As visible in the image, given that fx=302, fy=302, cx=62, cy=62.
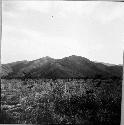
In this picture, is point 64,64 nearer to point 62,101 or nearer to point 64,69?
point 64,69

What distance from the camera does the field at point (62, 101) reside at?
15.6ft

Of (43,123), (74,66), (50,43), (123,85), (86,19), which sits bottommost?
(43,123)

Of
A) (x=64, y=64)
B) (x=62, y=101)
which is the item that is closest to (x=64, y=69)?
(x=64, y=64)

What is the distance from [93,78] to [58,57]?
650 millimetres

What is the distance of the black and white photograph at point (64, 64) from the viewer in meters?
4.74

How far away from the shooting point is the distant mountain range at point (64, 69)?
4.78 m

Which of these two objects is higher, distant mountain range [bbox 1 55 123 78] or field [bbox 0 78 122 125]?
distant mountain range [bbox 1 55 123 78]

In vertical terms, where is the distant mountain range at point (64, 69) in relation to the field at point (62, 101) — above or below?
above

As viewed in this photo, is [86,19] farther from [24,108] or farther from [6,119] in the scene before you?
[6,119]

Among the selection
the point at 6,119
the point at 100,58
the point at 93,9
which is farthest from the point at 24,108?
the point at 93,9

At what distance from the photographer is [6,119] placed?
15.5 ft

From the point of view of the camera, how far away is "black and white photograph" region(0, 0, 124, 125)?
4.74 metres

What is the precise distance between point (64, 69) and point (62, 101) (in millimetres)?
513

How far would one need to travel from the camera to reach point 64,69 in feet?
15.7
